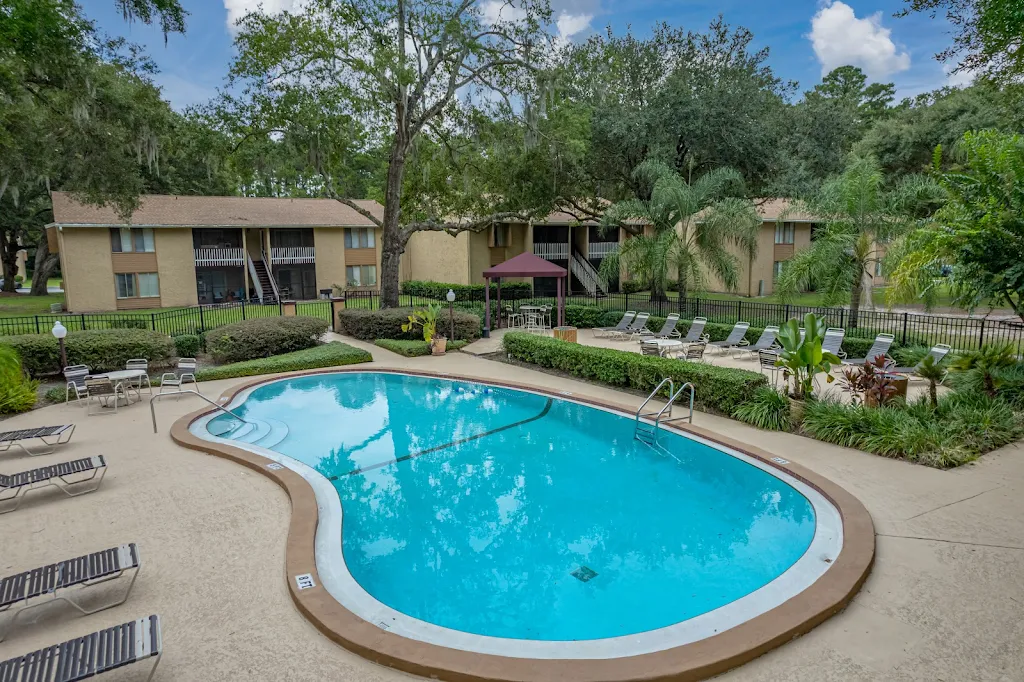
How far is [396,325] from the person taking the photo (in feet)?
72.0

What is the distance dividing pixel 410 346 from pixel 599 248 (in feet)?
71.1

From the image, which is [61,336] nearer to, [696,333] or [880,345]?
[696,333]

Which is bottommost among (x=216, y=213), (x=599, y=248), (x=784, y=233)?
(x=599, y=248)

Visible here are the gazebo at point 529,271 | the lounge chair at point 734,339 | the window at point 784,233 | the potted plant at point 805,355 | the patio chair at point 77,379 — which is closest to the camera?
the potted plant at point 805,355

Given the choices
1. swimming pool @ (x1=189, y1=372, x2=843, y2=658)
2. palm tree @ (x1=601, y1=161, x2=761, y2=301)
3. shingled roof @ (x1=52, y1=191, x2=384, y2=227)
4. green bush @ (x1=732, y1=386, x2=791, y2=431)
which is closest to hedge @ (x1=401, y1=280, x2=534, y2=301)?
shingled roof @ (x1=52, y1=191, x2=384, y2=227)

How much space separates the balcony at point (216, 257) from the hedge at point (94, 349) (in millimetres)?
18730

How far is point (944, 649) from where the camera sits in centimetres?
489

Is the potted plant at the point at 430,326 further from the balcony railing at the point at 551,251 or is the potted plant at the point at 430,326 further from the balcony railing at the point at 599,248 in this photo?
the balcony railing at the point at 599,248

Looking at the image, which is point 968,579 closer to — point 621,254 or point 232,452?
point 232,452

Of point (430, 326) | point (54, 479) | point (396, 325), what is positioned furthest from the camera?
point (396, 325)

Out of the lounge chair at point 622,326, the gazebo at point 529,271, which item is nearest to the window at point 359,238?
the gazebo at point 529,271

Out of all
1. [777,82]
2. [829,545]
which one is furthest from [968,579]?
[777,82]

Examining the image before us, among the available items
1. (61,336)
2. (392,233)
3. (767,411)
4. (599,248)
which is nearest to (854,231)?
(767,411)

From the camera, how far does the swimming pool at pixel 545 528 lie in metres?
5.83
